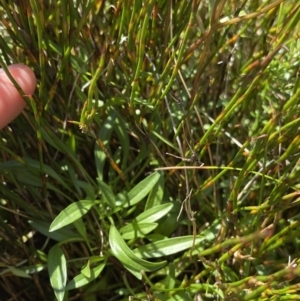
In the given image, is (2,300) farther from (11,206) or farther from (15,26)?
(15,26)

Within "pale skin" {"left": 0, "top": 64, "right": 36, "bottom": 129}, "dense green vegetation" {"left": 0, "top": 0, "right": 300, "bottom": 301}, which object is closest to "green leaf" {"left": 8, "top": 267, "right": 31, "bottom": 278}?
"dense green vegetation" {"left": 0, "top": 0, "right": 300, "bottom": 301}

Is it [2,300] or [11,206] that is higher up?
[11,206]

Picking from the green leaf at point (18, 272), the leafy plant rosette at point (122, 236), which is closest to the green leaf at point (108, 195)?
the leafy plant rosette at point (122, 236)

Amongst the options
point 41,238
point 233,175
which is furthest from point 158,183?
point 41,238

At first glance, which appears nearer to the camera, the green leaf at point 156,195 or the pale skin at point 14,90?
the pale skin at point 14,90

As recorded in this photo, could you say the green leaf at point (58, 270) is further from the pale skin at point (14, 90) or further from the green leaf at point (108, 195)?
the pale skin at point (14, 90)

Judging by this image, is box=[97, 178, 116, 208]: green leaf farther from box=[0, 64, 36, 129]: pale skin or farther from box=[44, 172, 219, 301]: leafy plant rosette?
box=[0, 64, 36, 129]: pale skin

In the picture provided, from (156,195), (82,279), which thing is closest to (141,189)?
(156,195)

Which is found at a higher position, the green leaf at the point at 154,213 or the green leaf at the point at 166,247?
the green leaf at the point at 154,213
